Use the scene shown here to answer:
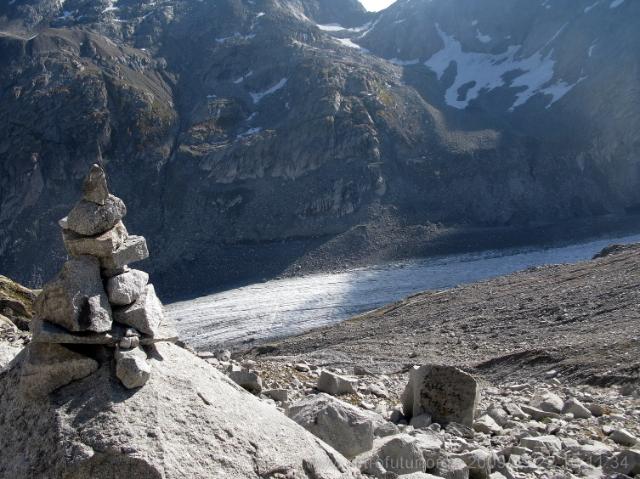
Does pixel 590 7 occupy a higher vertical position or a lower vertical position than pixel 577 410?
higher

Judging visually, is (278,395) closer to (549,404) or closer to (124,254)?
(124,254)

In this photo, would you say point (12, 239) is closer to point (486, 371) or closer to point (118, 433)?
point (486, 371)

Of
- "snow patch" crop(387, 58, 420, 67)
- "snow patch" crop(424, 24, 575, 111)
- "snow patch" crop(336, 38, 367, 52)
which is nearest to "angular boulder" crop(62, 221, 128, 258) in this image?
"snow patch" crop(424, 24, 575, 111)

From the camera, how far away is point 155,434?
5.53 meters

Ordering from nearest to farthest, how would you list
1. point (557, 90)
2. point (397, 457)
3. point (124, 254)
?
point (124, 254) < point (397, 457) < point (557, 90)

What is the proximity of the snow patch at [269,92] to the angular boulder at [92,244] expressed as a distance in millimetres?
121473

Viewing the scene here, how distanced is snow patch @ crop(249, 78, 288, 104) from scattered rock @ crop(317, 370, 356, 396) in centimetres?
11691

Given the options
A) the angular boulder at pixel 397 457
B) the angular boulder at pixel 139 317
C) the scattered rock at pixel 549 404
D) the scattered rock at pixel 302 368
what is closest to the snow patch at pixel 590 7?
the scattered rock at pixel 302 368

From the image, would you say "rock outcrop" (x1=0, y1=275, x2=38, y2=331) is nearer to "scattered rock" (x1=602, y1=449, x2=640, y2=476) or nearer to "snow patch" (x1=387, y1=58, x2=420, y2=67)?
"scattered rock" (x1=602, y1=449, x2=640, y2=476)

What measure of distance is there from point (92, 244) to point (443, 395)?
6678mm

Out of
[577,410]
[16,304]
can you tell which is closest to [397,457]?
[577,410]

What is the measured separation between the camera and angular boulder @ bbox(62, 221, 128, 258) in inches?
267

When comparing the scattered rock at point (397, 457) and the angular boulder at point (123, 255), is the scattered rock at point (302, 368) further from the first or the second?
the angular boulder at point (123, 255)

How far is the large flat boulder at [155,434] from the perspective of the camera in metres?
5.33
